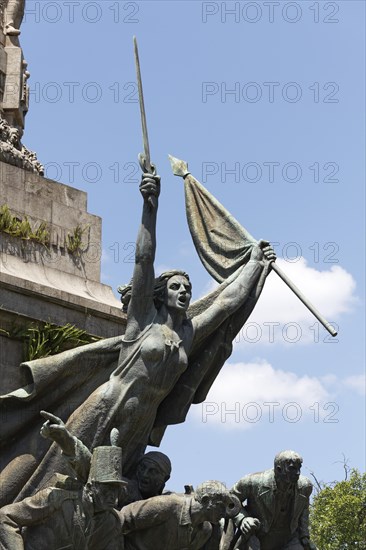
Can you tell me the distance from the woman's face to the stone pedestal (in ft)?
4.16

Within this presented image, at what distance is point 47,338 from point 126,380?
128 cm

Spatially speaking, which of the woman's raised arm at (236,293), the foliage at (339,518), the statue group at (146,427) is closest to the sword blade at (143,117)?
the statue group at (146,427)

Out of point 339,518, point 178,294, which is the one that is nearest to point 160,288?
point 178,294

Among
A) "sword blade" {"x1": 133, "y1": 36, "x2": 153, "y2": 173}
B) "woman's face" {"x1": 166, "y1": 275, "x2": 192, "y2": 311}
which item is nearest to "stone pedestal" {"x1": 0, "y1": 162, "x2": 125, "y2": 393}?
"woman's face" {"x1": 166, "y1": 275, "x2": 192, "y2": 311}

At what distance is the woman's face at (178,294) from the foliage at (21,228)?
1936mm

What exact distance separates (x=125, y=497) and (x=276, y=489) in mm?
1886

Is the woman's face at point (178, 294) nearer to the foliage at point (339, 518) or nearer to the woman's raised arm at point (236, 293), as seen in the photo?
the woman's raised arm at point (236, 293)

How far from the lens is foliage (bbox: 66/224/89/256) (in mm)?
19359

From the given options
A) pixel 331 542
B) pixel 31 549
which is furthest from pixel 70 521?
pixel 331 542

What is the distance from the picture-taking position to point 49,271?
18.9m

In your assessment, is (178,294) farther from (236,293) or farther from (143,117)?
(143,117)

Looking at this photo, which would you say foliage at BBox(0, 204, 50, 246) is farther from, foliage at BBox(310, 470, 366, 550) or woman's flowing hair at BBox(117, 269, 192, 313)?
foliage at BBox(310, 470, 366, 550)

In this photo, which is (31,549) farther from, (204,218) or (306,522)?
(204,218)

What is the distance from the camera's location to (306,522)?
60.8 feet
